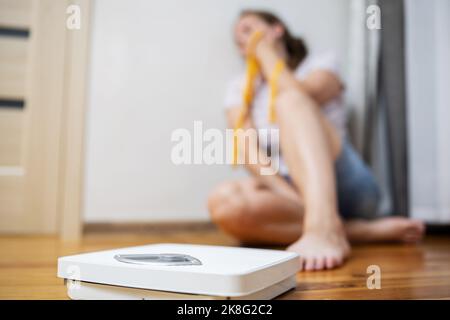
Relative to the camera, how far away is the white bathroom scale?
1.17 feet

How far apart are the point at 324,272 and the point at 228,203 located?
30cm

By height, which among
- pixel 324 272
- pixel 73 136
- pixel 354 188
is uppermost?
pixel 73 136

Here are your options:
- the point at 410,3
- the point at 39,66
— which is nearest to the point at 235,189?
the point at 39,66

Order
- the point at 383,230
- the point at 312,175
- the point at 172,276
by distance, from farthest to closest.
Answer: the point at 383,230 → the point at 312,175 → the point at 172,276

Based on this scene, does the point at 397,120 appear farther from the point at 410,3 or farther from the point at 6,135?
the point at 6,135

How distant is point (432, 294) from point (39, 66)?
0.77 meters

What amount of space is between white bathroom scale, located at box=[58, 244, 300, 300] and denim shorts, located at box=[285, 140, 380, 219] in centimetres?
53

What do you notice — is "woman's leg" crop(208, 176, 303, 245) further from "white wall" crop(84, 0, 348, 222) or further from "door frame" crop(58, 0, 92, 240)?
"door frame" crop(58, 0, 92, 240)

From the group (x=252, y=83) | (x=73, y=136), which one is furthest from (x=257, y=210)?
(x=73, y=136)

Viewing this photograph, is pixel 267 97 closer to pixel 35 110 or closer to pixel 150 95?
pixel 150 95

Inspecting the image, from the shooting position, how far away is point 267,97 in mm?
941

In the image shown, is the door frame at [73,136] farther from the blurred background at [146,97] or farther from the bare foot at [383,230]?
the bare foot at [383,230]

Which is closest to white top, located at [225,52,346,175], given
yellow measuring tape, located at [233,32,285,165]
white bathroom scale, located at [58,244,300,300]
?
yellow measuring tape, located at [233,32,285,165]

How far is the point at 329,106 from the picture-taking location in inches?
43.5
